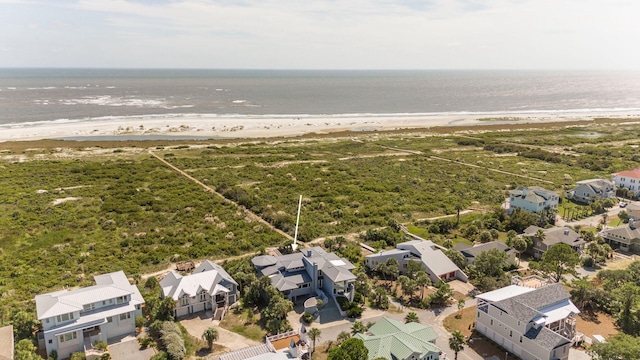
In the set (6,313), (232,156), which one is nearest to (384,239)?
(6,313)

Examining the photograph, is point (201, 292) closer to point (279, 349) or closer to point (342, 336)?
point (279, 349)

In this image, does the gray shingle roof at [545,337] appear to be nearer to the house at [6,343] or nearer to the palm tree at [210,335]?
the palm tree at [210,335]

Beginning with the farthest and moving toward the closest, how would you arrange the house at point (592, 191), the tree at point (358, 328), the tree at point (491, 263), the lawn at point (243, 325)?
the house at point (592, 191) → the tree at point (491, 263) → the lawn at point (243, 325) → the tree at point (358, 328)

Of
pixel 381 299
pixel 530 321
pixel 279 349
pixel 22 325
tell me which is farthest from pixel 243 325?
pixel 530 321

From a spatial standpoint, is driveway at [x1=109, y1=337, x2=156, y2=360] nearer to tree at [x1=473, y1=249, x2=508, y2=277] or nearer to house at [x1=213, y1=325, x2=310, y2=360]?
house at [x1=213, y1=325, x2=310, y2=360]

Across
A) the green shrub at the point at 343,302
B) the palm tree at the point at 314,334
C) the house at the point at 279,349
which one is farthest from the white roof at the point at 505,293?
the house at the point at 279,349

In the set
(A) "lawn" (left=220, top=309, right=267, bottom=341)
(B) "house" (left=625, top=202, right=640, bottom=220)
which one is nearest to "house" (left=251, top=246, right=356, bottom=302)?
(A) "lawn" (left=220, top=309, right=267, bottom=341)

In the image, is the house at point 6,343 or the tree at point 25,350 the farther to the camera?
the tree at point 25,350
